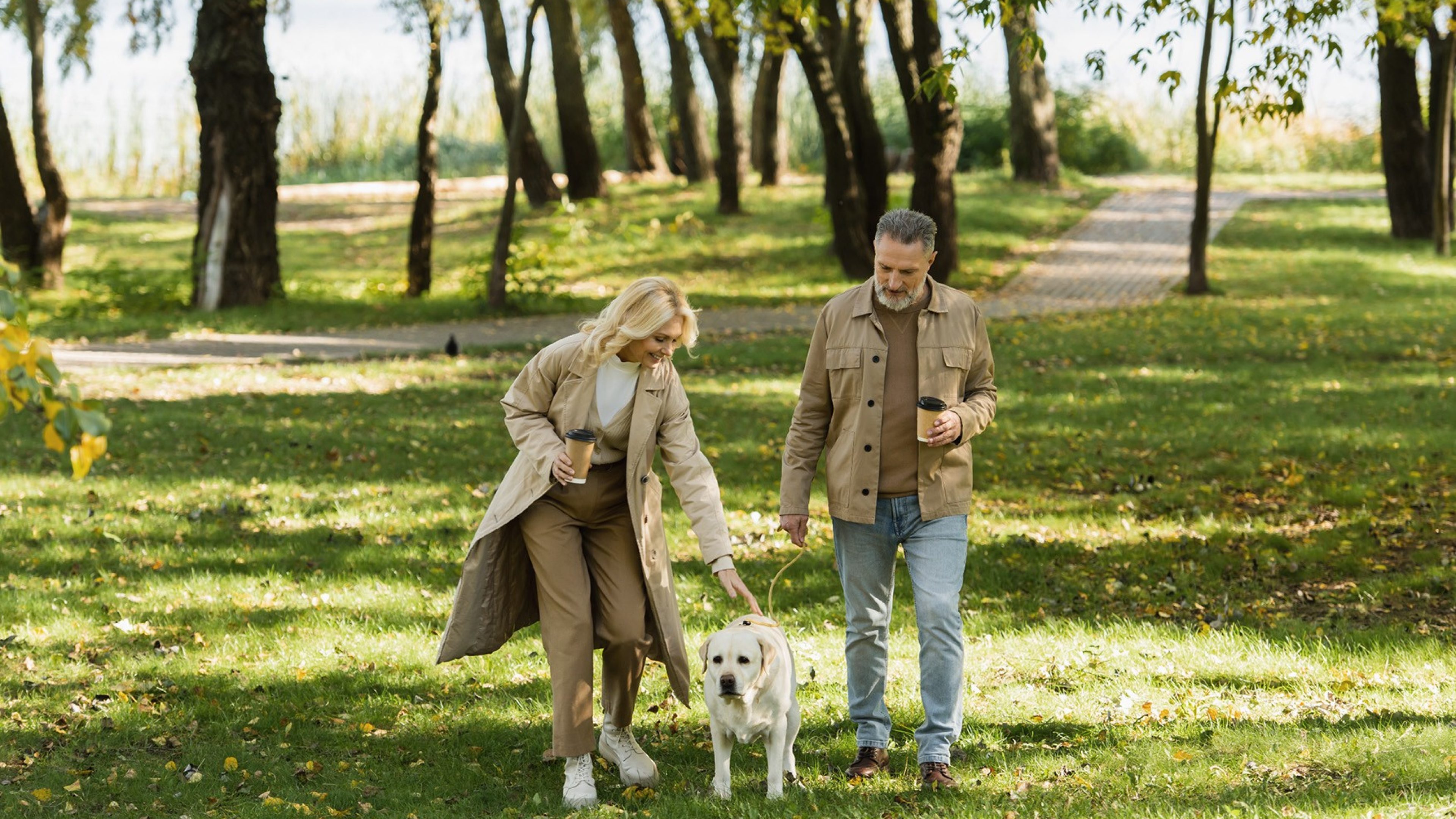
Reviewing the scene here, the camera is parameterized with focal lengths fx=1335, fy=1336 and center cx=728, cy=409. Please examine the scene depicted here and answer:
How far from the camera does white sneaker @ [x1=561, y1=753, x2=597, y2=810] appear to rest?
4.82m

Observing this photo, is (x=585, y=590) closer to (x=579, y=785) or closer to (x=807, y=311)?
(x=579, y=785)

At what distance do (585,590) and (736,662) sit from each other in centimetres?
71

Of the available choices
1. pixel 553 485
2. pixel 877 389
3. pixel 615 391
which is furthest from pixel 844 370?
pixel 553 485

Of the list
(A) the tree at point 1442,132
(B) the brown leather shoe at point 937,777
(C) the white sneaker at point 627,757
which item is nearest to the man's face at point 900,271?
(B) the brown leather shoe at point 937,777

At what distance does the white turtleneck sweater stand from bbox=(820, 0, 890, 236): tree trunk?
1598 centimetres

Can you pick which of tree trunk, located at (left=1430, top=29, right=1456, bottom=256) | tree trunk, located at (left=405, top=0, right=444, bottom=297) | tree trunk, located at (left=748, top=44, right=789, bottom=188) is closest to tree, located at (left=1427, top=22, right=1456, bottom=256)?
tree trunk, located at (left=1430, top=29, right=1456, bottom=256)

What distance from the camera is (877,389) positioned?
482 centimetres

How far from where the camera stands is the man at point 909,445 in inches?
187

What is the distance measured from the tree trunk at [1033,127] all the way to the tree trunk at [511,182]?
1410 cm

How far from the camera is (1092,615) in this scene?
287 inches

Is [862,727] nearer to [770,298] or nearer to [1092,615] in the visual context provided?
[1092,615]

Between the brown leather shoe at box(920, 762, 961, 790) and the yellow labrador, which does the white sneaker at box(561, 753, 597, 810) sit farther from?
the brown leather shoe at box(920, 762, 961, 790)

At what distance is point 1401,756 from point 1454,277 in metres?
19.0

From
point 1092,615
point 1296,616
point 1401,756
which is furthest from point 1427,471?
point 1401,756
